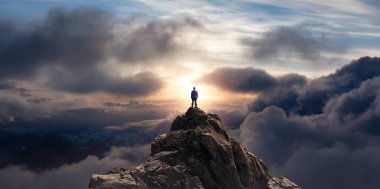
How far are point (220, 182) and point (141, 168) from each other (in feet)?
69.9

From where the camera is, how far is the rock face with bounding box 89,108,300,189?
117 metres

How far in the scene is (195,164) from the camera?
127m

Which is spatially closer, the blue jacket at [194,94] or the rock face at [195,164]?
the rock face at [195,164]

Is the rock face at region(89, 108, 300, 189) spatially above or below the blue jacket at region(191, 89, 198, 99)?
below

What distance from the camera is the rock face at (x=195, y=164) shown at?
117062mm

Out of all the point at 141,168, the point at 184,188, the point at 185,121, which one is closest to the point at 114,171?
the point at 141,168

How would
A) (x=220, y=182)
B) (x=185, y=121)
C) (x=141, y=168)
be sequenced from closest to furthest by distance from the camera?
(x=141, y=168)
(x=220, y=182)
(x=185, y=121)

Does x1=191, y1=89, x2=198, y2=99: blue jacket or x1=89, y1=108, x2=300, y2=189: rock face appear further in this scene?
x1=191, y1=89, x2=198, y2=99: blue jacket

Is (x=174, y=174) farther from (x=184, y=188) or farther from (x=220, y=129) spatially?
(x=220, y=129)

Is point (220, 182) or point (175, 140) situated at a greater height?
point (175, 140)

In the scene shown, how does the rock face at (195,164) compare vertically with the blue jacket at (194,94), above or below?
below

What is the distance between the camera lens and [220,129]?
140 m

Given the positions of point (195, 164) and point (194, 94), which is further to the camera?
point (194, 94)

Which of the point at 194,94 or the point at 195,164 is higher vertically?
the point at 194,94
